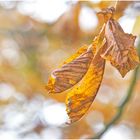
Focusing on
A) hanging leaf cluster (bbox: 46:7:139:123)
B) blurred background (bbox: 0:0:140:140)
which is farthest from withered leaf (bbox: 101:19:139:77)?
blurred background (bbox: 0:0:140:140)

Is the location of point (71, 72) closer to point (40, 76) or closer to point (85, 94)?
point (85, 94)

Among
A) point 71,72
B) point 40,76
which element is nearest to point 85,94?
point 71,72

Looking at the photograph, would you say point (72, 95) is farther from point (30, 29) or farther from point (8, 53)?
point (8, 53)

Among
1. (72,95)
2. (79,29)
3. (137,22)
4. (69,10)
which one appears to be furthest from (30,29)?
(72,95)

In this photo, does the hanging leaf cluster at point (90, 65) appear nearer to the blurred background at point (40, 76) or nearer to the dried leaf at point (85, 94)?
the dried leaf at point (85, 94)

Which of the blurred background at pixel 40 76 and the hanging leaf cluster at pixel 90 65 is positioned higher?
the blurred background at pixel 40 76

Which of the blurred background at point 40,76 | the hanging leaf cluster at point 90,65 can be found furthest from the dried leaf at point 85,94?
the blurred background at point 40,76

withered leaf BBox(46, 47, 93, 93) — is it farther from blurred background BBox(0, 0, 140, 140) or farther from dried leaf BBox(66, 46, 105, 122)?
blurred background BBox(0, 0, 140, 140)

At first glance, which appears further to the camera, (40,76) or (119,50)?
(40,76)
